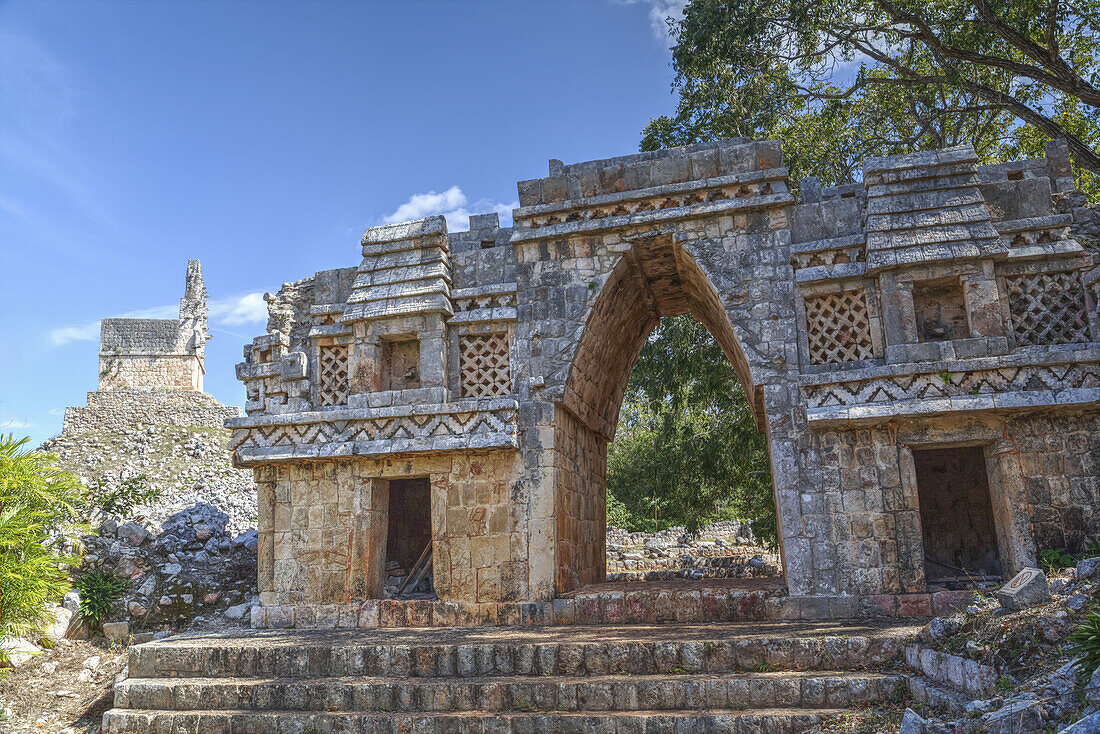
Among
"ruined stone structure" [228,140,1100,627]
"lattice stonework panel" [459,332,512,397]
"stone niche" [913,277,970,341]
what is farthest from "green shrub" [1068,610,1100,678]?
"lattice stonework panel" [459,332,512,397]

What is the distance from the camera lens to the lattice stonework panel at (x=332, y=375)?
8.85m

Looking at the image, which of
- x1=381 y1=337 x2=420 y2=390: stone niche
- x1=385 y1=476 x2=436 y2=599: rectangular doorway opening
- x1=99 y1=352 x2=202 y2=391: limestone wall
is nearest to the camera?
x1=381 y1=337 x2=420 y2=390: stone niche

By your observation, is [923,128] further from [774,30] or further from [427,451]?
[427,451]

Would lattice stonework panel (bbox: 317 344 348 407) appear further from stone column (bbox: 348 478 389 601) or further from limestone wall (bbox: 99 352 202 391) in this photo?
limestone wall (bbox: 99 352 202 391)

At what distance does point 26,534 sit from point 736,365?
8.30m

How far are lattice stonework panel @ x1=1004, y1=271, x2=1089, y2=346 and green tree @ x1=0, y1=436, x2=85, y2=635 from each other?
1035 centimetres

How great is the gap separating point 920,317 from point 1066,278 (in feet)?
4.50

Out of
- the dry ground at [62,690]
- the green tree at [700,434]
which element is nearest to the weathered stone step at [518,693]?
the dry ground at [62,690]

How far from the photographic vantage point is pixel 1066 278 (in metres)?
7.32

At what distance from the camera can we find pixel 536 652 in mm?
5902

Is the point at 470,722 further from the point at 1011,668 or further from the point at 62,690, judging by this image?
the point at 62,690

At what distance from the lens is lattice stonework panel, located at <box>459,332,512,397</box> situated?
335 inches

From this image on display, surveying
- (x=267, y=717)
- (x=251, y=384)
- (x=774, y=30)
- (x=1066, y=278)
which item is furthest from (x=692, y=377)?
(x=267, y=717)

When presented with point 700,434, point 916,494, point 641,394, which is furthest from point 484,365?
point 641,394
